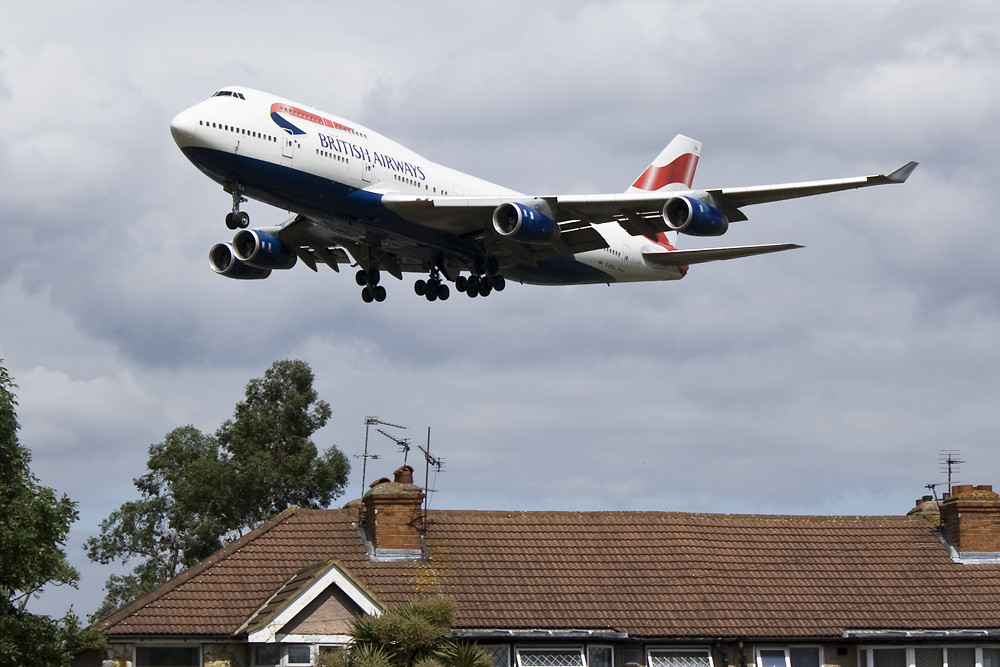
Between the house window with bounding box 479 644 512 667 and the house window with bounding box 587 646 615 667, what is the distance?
6.27 ft

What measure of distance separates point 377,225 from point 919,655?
19.5 meters

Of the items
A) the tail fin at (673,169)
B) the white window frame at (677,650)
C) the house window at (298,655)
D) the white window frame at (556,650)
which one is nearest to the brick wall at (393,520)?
the white window frame at (556,650)

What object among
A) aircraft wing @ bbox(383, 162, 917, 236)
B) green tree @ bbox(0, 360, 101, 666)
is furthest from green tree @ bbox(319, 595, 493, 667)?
aircraft wing @ bbox(383, 162, 917, 236)

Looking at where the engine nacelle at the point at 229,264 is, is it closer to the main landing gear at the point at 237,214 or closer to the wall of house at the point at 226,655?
the main landing gear at the point at 237,214

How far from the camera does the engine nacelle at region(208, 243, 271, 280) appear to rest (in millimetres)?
49031

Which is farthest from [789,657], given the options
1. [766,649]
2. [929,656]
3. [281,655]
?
[281,655]

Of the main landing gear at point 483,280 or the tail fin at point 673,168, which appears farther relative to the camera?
the tail fin at point 673,168

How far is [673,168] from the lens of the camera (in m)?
61.6

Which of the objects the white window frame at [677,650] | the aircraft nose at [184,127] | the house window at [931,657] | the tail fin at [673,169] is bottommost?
the house window at [931,657]

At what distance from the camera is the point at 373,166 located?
145 ft

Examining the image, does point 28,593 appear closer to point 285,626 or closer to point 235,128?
point 285,626

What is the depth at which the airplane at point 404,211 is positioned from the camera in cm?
4144

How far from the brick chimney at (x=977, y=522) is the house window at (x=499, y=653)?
13.3 metres

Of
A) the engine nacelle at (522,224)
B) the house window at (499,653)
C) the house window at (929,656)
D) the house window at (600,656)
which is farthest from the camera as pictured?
the engine nacelle at (522,224)
